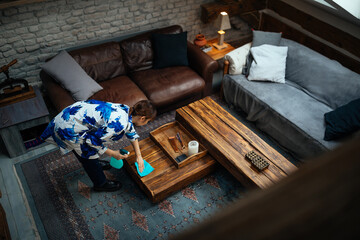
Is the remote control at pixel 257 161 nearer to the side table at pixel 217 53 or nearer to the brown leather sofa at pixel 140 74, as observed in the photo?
the brown leather sofa at pixel 140 74

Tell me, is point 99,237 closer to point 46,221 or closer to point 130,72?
point 46,221

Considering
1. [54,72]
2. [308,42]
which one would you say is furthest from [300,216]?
[308,42]

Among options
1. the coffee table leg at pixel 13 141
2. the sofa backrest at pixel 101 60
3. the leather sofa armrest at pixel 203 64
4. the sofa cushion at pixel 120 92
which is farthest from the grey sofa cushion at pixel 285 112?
the coffee table leg at pixel 13 141

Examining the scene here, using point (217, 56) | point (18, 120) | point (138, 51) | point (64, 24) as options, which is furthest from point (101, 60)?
point (217, 56)

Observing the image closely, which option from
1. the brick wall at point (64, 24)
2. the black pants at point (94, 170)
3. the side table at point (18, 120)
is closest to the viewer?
the black pants at point (94, 170)

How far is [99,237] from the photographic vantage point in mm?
2711

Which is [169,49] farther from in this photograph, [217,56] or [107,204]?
[107,204]

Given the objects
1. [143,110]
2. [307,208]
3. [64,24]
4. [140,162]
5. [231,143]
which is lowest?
[231,143]

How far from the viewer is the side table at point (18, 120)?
10.5 feet

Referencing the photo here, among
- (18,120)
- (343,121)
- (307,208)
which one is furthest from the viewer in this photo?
(18,120)

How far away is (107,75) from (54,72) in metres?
0.67

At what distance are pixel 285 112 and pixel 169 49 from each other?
5.53ft

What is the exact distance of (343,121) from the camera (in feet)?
10.2

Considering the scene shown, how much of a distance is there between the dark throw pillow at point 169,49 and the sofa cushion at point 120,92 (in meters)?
0.52
